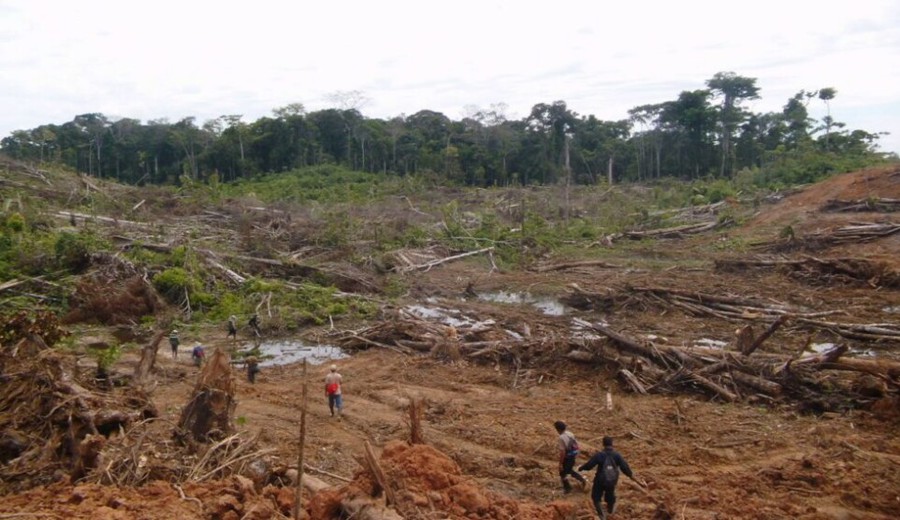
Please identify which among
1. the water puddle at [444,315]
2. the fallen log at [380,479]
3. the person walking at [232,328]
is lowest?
the water puddle at [444,315]

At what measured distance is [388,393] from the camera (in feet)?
38.2

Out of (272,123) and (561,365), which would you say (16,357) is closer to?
(561,365)

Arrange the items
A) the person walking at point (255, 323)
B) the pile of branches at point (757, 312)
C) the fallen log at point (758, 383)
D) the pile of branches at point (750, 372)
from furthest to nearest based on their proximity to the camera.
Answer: the person walking at point (255, 323) → the pile of branches at point (757, 312) → the fallen log at point (758, 383) → the pile of branches at point (750, 372)

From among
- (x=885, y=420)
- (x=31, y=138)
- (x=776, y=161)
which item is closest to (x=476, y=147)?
(x=776, y=161)

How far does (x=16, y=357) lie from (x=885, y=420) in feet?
36.4

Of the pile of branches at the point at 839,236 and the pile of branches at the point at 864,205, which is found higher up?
the pile of branches at the point at 864,205

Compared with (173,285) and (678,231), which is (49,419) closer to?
(173,285)

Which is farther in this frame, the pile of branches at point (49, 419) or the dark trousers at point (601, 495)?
Answer: the dark trousers at point (601, 495)

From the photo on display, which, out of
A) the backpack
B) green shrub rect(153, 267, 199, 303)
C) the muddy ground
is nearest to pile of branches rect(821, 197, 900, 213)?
the muddy ground

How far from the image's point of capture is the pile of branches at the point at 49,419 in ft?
19.5

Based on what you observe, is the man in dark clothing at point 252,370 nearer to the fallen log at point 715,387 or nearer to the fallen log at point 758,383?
the fallen log at point 715,387

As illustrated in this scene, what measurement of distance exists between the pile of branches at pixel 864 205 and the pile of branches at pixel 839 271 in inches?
368

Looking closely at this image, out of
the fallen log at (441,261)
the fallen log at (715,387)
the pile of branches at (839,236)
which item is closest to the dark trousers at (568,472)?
the fallen log at (715,387)

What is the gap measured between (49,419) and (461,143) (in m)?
49.2
